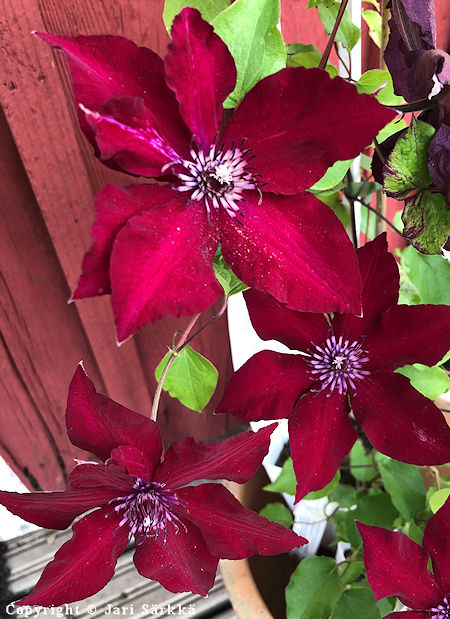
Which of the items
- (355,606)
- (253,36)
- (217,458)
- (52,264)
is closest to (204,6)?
(253,36)

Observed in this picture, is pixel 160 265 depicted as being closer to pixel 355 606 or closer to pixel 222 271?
pixel 222 271

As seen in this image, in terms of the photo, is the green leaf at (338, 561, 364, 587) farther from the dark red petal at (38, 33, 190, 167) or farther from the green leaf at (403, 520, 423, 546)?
the dark red petal at (38, 33, 190, 167)

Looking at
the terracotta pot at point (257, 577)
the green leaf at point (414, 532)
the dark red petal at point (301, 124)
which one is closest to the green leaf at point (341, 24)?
the dark red petal at point (301, 124)

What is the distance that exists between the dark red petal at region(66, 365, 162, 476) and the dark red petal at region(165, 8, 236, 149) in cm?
23

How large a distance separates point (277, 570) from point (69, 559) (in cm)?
57

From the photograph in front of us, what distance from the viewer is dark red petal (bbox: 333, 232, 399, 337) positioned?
1.54ft

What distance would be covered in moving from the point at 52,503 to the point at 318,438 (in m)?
0.24

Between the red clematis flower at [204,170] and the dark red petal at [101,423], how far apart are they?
0.56ft

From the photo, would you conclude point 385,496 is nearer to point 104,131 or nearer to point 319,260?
point 319,260

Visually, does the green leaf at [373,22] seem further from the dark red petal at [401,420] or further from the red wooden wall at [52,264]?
the dark red petal at [401,420]

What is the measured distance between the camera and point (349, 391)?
0.52 metres

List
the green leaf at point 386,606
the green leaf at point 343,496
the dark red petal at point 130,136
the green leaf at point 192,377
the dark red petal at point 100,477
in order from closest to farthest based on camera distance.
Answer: the dark red petal at point 130,136 < the dark red petal at point 100,477 < the green leaf at point 192,377 < the green leaf at point 386,606 < the green leaf at point 343,496

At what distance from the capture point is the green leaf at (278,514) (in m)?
0.87

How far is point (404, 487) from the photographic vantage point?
0.70m
